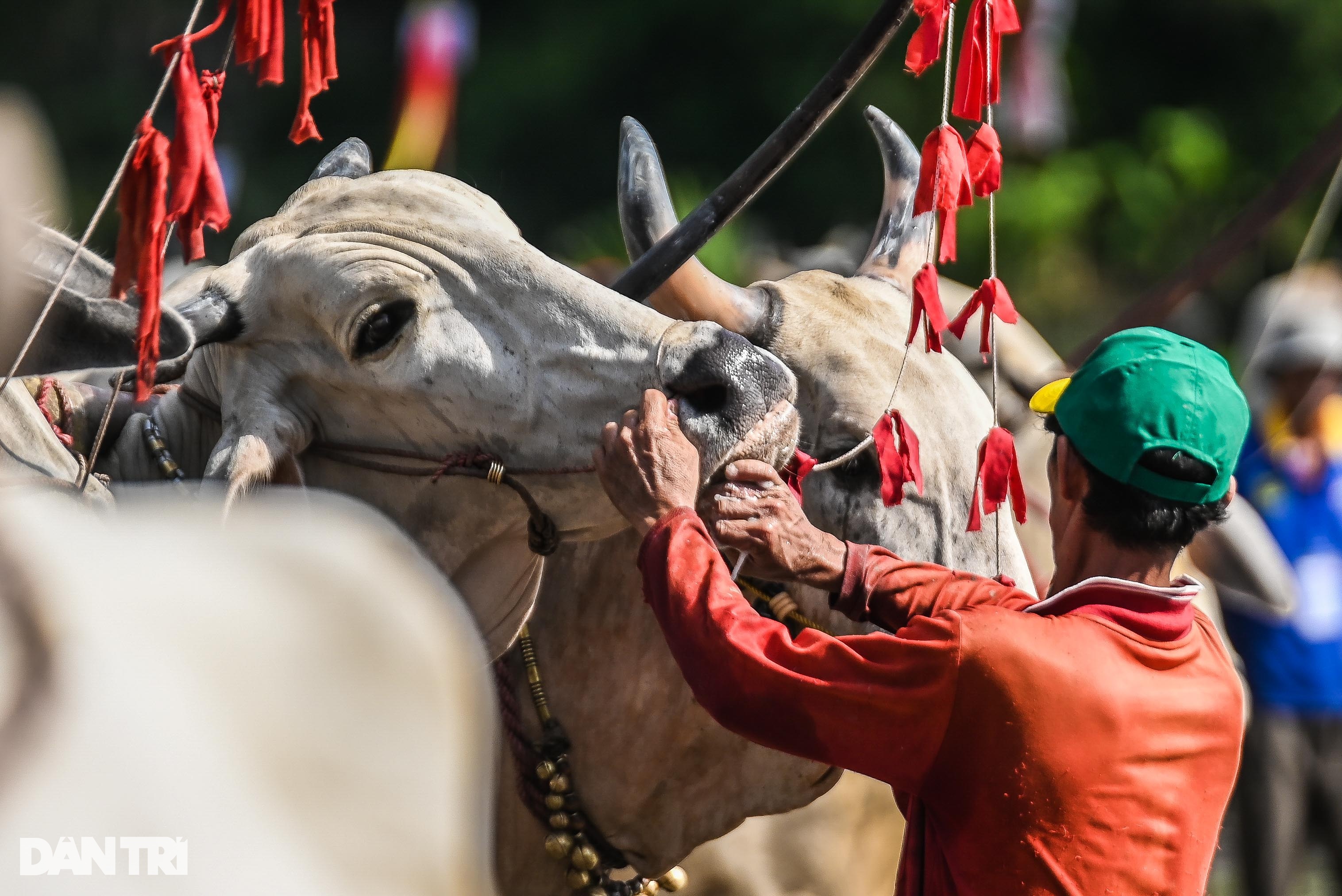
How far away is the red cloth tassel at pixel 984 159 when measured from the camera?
2.56 metres

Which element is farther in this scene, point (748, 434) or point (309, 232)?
point (309, 232)

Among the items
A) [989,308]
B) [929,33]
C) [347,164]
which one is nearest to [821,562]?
[989,308]

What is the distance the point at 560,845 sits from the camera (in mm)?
3037

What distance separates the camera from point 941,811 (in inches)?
82.4

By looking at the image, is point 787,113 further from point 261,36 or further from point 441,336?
point 261,36

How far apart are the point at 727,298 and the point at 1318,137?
6.23ft

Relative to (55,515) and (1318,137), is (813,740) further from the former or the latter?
(1318,137)

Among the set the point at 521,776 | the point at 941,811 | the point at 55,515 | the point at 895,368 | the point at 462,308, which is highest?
the point at 55,515

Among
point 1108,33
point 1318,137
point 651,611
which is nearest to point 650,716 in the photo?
point 651,611

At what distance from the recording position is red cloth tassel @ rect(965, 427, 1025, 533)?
263cm

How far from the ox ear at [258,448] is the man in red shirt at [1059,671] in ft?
1.92

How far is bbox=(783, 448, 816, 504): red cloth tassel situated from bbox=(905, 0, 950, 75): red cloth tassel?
741mm

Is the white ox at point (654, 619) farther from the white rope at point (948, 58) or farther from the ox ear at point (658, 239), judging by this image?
the white rope at point (948, 58)

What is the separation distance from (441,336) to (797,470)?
2.45ft
